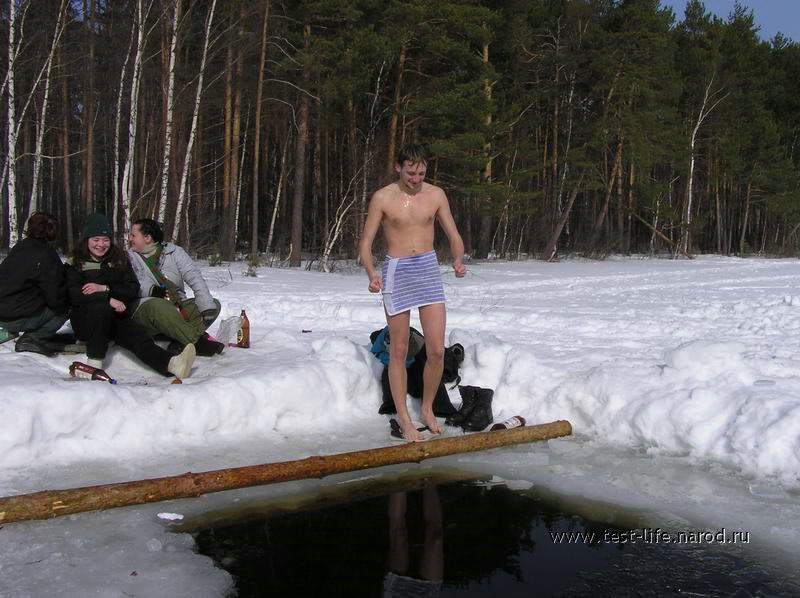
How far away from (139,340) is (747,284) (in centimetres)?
1301

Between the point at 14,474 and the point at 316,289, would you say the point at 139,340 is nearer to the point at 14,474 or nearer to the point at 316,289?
the point at 14,474

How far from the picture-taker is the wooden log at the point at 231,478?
3154 millimetres

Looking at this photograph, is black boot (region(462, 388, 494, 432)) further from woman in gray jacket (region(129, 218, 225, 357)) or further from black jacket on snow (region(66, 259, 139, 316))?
black jacket on snow (region(66, 259, 139, 316))

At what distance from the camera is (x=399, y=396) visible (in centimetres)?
464

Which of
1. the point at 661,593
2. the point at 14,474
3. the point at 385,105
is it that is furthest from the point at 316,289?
the point at 385,105

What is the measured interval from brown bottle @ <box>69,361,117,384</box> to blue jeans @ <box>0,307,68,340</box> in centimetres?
56

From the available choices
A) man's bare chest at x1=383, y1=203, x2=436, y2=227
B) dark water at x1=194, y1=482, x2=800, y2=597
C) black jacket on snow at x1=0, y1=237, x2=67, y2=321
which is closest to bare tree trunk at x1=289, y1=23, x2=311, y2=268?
black jacket on snow at x1=0, y1=237, x2=67, y2=321

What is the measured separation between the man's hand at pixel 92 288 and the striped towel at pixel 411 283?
212 cm

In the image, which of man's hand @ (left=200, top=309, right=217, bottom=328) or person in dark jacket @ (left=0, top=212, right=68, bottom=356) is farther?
man's hand @ (left=200, top=309, right=217, bottom=328)

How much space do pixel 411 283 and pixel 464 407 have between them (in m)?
1.02

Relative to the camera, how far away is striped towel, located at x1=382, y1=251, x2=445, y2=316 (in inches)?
177

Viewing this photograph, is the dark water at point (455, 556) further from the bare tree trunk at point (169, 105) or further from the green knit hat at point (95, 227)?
the bare tree trunk at point (169, 105)

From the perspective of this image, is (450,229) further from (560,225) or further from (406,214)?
(560,225)

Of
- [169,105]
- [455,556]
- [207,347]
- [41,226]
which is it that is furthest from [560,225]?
[455,556]
